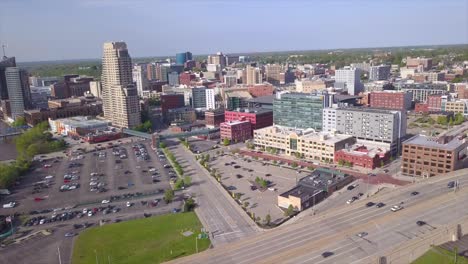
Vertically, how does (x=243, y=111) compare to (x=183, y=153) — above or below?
above

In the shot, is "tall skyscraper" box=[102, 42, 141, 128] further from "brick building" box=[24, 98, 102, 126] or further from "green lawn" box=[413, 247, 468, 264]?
"green lawn" box=[413, 247, 468, 264]

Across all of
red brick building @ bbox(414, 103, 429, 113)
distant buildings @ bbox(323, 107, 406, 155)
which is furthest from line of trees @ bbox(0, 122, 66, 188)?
red brick building @ bbox(414, 103, 429, 113)

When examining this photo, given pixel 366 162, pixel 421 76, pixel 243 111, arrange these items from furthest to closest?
pixel 421 76 → pixel 243 111 → pixel 366 162

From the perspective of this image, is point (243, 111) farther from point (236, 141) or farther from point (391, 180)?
point (391, 180)

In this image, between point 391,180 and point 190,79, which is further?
point 190,79

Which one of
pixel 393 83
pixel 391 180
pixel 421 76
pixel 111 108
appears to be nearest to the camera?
pixel 391 180

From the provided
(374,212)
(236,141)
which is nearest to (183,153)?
(236,141)
